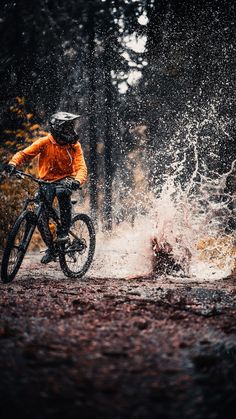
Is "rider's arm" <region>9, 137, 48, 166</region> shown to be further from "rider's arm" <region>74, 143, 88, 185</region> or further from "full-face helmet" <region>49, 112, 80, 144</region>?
"rider's arm" <region>74, 143, 88, 185</region>

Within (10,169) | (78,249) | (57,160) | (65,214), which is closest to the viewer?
(10,169)

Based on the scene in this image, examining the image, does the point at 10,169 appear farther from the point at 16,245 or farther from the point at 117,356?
the point at 117,356

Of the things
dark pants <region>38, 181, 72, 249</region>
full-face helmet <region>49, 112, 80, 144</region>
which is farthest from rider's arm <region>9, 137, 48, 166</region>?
dark pants <region>38, 181, 72, 249</region>

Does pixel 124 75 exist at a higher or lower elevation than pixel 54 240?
higher

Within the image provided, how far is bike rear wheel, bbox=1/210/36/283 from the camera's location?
175 inches

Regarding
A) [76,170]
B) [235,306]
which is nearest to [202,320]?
[235,306]

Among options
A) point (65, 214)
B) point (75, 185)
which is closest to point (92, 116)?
point (65, 214)

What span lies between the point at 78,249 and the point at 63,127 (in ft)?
5.17

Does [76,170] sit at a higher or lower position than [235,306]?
higher

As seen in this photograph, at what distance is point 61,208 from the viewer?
5109 mm

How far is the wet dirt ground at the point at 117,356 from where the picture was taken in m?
1.47

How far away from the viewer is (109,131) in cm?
1956

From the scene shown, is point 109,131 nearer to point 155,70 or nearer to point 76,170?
point 155,70

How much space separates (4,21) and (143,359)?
34.7ft
